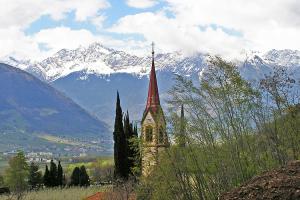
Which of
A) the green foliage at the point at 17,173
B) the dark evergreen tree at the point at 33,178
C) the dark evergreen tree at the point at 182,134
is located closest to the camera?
the dark evergreen tree at the point at 182,134

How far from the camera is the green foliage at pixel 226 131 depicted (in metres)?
27.6

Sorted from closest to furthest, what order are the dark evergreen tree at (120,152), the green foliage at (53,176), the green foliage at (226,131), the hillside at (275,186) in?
the hillside at (275,186), the green foliage at (226,131), the dark evergreen tree at (120,152), the green foliage at (53,176)

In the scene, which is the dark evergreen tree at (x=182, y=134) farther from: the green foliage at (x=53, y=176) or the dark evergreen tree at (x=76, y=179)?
the dark evergreen tree at (x=76, y=179)

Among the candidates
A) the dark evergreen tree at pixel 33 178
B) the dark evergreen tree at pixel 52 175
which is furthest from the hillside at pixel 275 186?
the dark evergreen tree at pixel 33 178

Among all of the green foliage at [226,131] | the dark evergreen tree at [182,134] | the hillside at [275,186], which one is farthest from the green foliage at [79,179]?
the hillside at [275,186]

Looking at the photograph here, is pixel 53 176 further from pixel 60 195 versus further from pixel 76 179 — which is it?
pixel 60 195

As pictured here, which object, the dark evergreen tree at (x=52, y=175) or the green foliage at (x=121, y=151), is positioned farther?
the dark evergreen tree at (x=52, y=175)

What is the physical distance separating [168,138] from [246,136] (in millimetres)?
5089

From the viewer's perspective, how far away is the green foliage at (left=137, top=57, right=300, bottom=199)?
2764 centimetres

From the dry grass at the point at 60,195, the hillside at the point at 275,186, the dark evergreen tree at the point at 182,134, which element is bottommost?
the dry grass at the point at 60,195

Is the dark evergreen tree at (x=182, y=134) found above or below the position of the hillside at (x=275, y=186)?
above

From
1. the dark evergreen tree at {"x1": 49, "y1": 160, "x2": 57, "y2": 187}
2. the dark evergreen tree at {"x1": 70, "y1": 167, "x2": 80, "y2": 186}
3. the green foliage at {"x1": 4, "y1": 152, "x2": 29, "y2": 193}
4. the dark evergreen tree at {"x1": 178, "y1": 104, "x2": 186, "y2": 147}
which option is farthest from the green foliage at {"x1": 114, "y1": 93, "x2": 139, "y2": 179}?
the dark evergreen tree at {"x1": 178, "y1": 104, "x2": 186, "y2": 147}

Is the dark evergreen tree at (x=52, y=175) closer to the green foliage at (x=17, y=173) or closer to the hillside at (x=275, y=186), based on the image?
the green foliage at (x=17, y=173)

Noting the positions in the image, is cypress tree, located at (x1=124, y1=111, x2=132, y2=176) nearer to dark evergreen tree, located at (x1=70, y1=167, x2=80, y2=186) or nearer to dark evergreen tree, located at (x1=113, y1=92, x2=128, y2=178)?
dark evergreen tree, located at (x1=113, y1=92, x2=128, y2=178)
